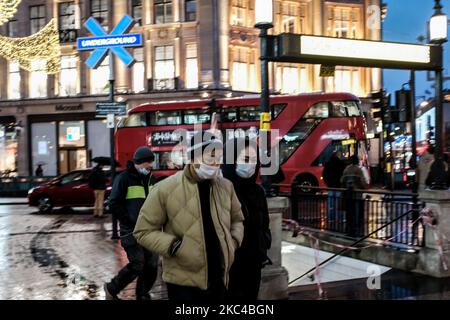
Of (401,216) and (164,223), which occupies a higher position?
(164,223)

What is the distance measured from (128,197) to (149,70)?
2890 cm

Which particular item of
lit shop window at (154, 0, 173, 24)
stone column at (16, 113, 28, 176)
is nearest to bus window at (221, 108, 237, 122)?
lit shop window at (154, 0, 173, 24)

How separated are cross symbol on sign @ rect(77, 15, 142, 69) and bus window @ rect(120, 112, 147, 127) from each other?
38.4ft

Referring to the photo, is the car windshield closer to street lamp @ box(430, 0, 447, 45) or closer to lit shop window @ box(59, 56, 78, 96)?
street lamp @ box(430, 0, 447, 45)

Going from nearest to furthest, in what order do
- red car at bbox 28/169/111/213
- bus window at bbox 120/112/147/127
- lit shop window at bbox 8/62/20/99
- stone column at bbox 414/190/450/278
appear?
stone column at bbox 414/190/450/278
red car at bbox 28/169/111/213
bus window at bbox 120/112/147/127
lit shop window at bbox 8/62/20/99

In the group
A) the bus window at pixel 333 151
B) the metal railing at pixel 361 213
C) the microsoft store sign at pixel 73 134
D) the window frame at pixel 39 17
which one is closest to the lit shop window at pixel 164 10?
the window frame at pixel 39 17

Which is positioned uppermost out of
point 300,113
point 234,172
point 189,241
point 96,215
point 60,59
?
point 60,59

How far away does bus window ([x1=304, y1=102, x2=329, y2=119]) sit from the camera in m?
21.9

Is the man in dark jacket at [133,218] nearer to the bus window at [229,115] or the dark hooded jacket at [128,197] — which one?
the dark hooded jacket at [128,197]

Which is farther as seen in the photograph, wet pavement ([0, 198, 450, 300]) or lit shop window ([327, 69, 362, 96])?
lit shop window ([327, 69, 362, 96])
